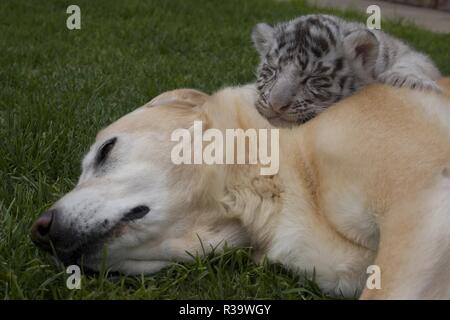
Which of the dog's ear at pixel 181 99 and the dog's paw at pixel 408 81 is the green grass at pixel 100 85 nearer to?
the dog's ear at pixel 181 99

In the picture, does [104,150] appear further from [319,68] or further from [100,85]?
[100,85]

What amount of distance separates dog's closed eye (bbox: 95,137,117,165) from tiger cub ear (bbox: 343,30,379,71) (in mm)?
1349

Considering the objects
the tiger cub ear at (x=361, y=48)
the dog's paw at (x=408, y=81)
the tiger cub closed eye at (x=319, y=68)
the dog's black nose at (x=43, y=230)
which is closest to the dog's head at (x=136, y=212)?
Result: the dog's black nose at (x=43, y=230)

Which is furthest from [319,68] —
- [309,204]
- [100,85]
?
[100,85]

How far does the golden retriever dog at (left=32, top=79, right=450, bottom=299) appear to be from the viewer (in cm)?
217

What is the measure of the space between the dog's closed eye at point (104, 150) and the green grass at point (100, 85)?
1.08 ft

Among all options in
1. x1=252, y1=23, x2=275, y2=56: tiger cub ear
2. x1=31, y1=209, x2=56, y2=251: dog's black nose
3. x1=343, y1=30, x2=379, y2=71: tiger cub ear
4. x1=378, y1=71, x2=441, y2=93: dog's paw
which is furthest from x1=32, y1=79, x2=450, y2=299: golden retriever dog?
x1=252, y1=23, x2=275, y2=56: tiger cub ear

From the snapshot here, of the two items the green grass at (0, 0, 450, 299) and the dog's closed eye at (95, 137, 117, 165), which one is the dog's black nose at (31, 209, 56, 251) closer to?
the green grass at (0, 0, 450, 299)

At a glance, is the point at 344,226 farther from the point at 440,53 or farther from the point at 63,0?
the point at 63,0

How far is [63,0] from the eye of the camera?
7.48 m

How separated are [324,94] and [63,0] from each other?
5.00 m

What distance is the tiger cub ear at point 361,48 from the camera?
11.2 ft

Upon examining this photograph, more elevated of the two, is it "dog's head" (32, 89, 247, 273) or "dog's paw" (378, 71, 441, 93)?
"dog's paw" (378, 71, 441, 93)
